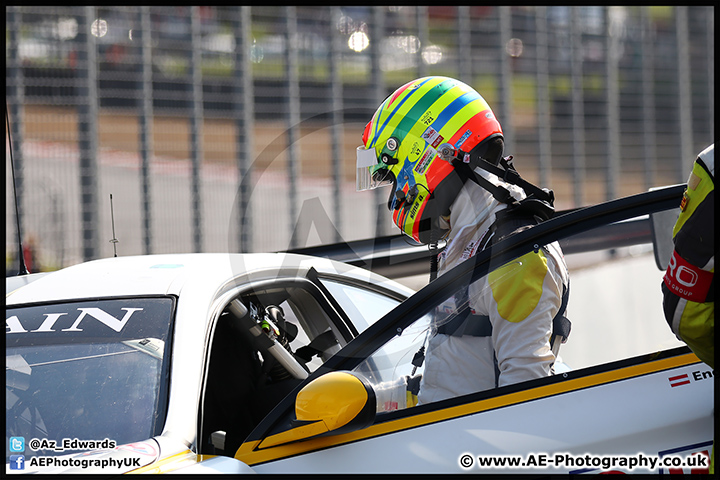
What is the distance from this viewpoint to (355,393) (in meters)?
1.40

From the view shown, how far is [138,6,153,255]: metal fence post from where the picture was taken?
25.5 feet

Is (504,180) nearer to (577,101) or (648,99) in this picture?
(577,101)

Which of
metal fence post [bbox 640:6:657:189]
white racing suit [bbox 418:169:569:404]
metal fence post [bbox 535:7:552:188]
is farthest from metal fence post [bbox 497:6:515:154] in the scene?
white racing suit [bbox 418:169:569:404]

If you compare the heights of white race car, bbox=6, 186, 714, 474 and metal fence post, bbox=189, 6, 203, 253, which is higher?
metal fence post, bbox=189, 6, 203, 253

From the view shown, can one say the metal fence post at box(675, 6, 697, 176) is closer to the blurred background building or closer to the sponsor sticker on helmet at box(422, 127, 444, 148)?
the blurred background building

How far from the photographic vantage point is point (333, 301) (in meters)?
2.59

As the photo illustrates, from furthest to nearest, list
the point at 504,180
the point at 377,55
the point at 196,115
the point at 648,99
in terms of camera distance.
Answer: the point at 648,99 → the point at 377,55 → the point at 196,115 → the point at 504,180

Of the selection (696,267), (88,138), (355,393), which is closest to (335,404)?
(355,393)

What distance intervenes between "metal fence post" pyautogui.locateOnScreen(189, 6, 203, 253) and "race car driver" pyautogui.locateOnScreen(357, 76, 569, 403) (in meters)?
5.84

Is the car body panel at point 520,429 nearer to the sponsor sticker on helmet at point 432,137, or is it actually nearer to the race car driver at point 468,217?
the race car driver at point 468,217

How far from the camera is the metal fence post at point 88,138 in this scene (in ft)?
24.4

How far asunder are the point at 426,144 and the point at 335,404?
0.99m

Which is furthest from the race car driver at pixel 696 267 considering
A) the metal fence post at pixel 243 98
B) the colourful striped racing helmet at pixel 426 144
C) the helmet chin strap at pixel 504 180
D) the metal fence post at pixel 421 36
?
the metal fence post at pixel 421 36
